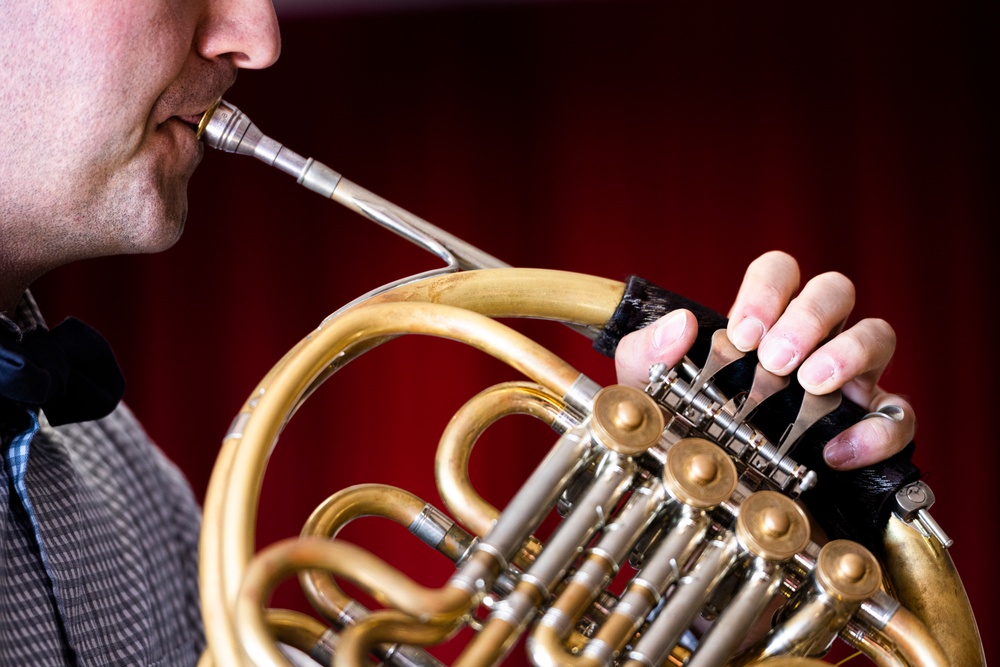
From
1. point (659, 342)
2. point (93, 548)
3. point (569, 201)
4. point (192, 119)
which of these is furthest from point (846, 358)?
point (569, 201)

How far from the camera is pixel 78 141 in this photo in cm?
70

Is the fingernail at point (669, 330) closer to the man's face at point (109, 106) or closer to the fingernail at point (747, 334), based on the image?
the fingernail at point (747, 334)

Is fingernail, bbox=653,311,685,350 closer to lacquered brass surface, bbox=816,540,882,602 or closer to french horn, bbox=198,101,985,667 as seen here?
french horn, bbox=198,101,985,667

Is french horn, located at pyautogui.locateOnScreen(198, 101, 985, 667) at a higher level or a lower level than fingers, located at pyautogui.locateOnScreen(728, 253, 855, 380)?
lower

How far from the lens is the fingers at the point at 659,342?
0.66 m

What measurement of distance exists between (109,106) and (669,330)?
430mm

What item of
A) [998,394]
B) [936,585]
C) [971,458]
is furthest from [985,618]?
[936,585]

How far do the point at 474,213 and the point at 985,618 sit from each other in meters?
1.31

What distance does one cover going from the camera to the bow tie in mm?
681

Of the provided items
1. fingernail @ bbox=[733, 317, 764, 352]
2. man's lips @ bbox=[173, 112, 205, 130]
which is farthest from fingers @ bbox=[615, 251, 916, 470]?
man's lips @ bbox=[173, 112, 205, 130]

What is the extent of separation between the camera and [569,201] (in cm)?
203

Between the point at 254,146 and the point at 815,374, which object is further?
the point at 254,146

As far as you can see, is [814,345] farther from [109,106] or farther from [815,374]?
[109,106]

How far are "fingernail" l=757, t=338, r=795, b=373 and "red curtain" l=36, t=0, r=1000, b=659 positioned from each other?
50.1 inches
